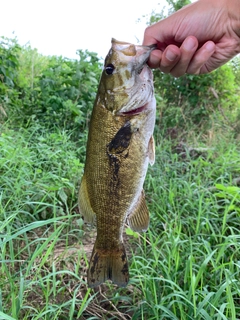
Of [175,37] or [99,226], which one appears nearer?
[99,226]

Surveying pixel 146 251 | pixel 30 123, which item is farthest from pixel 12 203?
pixel 30 123

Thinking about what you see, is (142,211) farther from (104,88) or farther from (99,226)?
(104,88)

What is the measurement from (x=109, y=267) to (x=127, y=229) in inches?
38.3

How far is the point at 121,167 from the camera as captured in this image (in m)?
1.53

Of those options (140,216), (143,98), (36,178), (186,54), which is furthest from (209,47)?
(36,178)

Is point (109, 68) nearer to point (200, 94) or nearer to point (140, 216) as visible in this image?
point (140, 216)

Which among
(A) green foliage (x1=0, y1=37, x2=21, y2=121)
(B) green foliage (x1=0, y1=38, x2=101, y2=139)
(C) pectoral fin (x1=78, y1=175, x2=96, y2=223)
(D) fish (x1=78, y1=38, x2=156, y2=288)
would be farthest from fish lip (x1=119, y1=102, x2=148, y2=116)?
(A) green foliage (x1=0, y1=37, x2=21, y2=121)

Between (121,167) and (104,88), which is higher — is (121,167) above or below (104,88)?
below

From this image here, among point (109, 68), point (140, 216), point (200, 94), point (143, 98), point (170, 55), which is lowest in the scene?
point (140, 216)

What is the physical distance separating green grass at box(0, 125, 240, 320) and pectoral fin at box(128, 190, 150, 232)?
346mm

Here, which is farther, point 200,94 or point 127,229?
point 200,94

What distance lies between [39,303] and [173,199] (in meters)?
1.59

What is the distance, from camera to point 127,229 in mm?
2611

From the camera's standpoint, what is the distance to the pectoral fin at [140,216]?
1620mm
